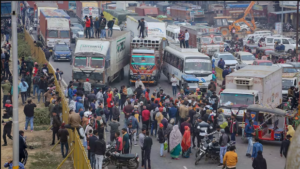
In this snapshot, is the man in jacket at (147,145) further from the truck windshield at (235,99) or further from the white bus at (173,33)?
the white bus at (173,33)

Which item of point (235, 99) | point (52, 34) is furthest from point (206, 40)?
point (235, 99)

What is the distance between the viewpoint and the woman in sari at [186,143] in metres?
18.3

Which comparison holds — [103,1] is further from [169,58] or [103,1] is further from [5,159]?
[5,159]

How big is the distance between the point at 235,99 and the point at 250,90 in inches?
49.8

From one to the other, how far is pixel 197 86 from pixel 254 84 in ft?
21.8

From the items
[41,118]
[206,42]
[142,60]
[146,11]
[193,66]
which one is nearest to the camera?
[41,118]

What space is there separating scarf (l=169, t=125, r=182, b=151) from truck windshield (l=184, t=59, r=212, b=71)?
49.7 feet

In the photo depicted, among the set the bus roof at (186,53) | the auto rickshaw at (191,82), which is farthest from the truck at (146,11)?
the auto rickshaw at (191,82)

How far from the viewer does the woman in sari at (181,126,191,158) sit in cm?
1834

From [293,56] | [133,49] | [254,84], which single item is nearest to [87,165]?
[254,84]

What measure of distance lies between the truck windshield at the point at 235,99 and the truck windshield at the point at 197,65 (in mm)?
9264

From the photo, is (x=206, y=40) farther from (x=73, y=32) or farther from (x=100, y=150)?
(x=100, y=150)

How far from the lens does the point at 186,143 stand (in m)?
18.5

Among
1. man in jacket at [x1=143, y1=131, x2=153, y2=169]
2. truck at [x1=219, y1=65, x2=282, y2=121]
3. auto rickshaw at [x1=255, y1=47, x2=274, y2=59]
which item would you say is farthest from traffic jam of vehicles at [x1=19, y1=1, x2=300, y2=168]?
man in jacket at [x1=143, y1=131, x2=153, y2=169]
